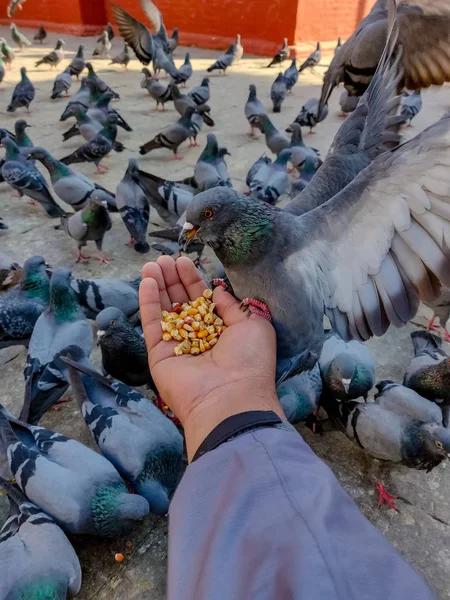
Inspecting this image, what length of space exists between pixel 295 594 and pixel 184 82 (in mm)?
11624

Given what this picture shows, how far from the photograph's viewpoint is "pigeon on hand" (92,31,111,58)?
1344cm

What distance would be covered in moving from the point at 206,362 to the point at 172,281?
2.36 feet

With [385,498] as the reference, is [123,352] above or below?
above

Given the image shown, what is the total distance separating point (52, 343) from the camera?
3.07m

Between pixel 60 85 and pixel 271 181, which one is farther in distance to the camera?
pixel 60 85

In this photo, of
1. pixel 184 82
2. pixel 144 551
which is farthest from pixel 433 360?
pixel 184 82

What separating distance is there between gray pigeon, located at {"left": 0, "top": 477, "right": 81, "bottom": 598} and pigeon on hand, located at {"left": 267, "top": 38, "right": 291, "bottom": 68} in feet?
42.6

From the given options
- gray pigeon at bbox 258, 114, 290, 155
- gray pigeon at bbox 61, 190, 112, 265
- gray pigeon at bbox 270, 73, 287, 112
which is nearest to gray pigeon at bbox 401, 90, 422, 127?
gray pigeon at bbox 258, 114, 290, 155

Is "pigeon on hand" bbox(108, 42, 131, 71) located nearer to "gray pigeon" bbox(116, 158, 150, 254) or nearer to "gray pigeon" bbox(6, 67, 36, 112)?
"gray pigeon" bbox(6, 67, 36, 112)

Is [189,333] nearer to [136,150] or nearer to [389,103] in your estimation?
[389,103]

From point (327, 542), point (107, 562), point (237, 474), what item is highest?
point (327, 542)

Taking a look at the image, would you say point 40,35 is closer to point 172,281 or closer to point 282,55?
point 282,55

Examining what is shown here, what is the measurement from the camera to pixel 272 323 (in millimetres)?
2342

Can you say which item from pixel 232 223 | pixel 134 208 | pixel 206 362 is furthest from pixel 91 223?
pixel 206 362
